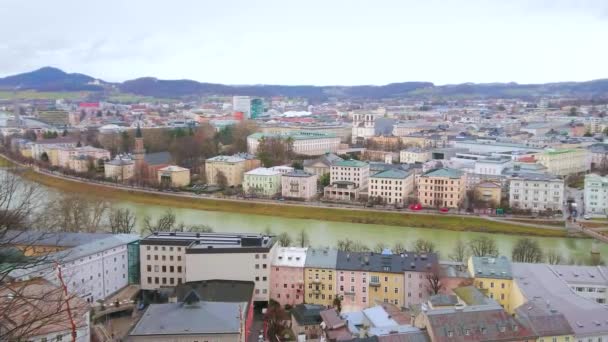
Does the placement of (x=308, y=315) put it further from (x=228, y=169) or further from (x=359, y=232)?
(x=228, y=169)

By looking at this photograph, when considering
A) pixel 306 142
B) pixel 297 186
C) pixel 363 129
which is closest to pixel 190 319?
pixel 297 186

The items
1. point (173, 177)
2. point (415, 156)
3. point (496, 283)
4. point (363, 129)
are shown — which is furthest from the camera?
point (363, 129)

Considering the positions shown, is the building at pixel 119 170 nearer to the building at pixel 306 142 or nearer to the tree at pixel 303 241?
the building at pixel 306 142

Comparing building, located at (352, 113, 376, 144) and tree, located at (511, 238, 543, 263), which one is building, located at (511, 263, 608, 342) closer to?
tree, located at (511, 238, 543, 263)

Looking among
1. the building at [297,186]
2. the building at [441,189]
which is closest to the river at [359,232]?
the building at [297,186]

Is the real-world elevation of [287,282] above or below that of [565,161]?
below

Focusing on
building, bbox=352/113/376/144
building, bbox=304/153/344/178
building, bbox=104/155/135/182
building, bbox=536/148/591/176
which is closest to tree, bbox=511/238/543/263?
building, bbox=304/153/344/178
